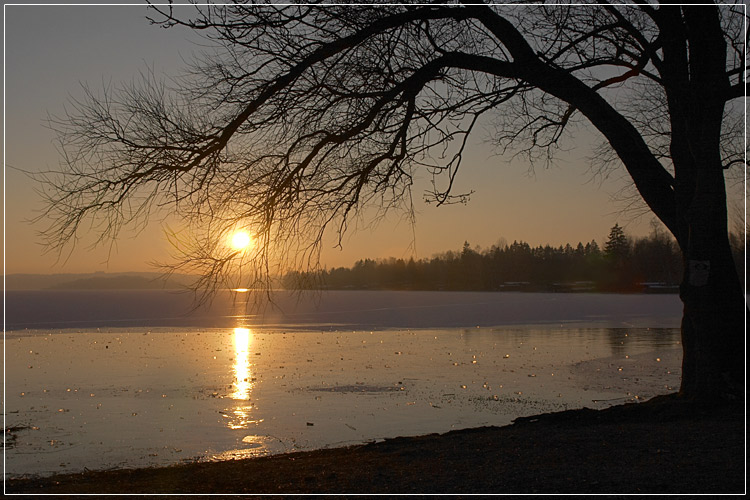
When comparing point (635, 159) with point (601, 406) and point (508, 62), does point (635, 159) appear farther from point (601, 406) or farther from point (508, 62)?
point (601, 406)

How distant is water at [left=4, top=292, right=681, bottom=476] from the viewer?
1134 centimetres

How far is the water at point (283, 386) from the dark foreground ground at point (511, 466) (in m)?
2.23

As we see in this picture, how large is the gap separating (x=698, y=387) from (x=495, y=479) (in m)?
4.68

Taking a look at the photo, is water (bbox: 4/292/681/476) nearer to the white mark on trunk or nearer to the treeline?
the white mark on trunk

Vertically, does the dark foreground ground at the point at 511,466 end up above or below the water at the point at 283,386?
above

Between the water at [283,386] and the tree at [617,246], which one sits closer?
the water at [283,386]

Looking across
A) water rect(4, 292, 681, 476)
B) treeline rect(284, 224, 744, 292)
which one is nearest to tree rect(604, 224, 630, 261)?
treeline rect(284, 224, 744, 292)

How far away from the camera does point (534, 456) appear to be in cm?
756

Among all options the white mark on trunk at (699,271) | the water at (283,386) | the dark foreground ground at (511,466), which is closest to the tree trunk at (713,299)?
the white mark on trunk at (699,271)

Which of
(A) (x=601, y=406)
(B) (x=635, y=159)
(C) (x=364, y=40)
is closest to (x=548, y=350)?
(A) (x=601, y=406)

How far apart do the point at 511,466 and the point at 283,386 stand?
1030cm

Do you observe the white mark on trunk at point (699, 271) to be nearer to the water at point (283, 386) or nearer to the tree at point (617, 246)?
the water at point (283, 386)

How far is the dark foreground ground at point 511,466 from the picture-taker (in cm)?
646

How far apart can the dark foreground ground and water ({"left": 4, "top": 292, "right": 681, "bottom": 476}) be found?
7.30 feet
